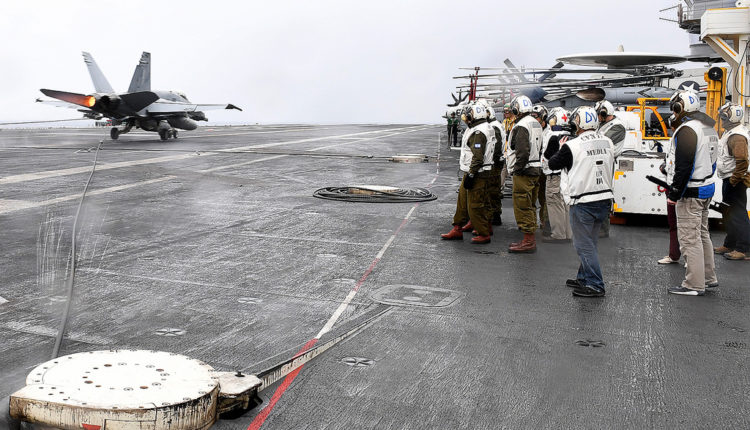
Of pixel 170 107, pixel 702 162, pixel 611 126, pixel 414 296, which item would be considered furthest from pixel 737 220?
pixel 170 107

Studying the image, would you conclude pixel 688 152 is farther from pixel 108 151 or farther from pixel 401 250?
pixel 108 151

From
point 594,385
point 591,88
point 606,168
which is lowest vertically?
point 594,385

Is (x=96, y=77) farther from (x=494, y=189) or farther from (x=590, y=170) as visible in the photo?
(x=590, y=170)

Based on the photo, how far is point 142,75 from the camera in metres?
40.6

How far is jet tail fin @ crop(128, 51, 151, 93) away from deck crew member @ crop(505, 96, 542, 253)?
33.9m

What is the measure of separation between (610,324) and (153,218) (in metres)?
8.73

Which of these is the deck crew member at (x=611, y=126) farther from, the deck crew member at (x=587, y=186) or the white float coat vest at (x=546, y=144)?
the deck crew member at (x=587, y=186)

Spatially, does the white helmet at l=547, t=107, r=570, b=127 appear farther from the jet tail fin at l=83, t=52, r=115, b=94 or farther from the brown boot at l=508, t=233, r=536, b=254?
the jet tail fin at l=83, t=52, r=115, b=94

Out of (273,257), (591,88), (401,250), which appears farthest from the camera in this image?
(591,88)

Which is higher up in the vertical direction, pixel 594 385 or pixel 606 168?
pixel 606 168

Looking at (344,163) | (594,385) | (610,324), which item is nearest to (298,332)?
(594,385)

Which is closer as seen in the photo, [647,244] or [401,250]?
[401,250]

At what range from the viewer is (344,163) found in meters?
25.7

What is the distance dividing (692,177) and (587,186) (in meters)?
1.21
